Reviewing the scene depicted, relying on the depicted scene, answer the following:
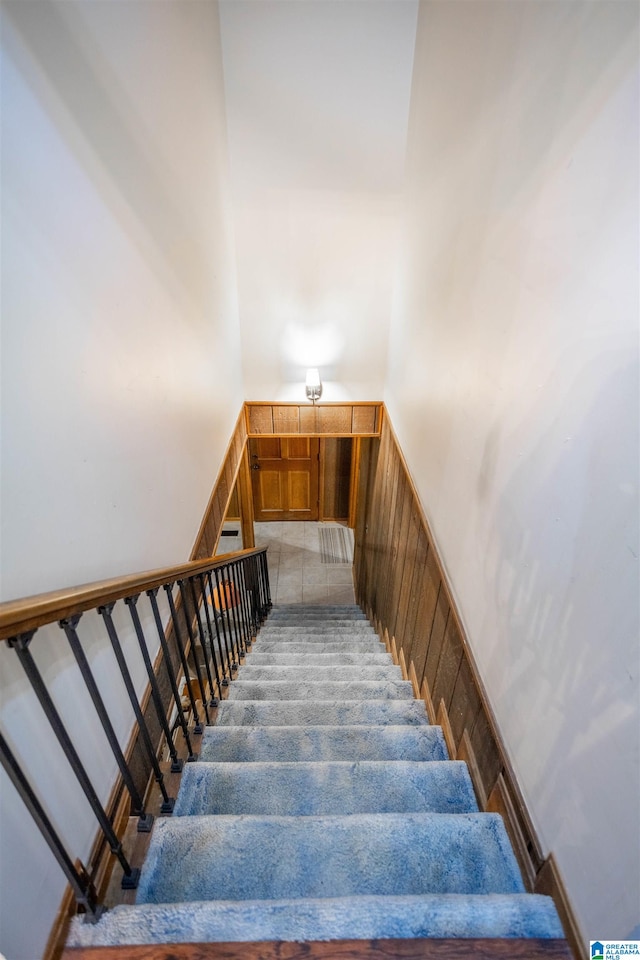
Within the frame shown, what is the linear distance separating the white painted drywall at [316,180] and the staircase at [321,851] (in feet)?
10.5

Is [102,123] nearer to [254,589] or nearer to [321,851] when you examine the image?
[321,851]

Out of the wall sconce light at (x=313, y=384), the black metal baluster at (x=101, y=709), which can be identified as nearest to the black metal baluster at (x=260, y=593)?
the wall sconce light at (x=313, y=384)

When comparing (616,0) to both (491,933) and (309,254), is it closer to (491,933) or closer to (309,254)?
(491,933)

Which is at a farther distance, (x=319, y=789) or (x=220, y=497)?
(x=220, y=497)

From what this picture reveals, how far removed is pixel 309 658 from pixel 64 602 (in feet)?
7.34

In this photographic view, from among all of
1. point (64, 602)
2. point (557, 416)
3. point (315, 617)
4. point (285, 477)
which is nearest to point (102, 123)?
point (64, 602)

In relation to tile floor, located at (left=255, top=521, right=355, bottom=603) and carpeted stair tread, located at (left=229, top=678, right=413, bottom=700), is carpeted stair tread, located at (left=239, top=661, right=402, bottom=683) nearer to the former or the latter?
carpeted stair tread, located at (left=229, top=678, right=413, bottom=700)

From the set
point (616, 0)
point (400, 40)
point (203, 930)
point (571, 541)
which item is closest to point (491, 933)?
point (203, 930)

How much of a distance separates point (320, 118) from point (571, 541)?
3337 mm

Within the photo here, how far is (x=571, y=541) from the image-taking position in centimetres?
96

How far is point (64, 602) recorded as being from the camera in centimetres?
81

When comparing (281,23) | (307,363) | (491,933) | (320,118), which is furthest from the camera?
(307,363)

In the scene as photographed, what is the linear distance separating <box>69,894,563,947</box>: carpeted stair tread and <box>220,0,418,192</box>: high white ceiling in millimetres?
3906

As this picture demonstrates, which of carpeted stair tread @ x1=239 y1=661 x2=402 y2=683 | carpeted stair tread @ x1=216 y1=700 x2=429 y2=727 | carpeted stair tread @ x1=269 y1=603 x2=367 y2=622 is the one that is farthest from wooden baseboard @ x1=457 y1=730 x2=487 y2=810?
carpeted stair tread @ x1=269 y1=603 x2=367 y2=622
